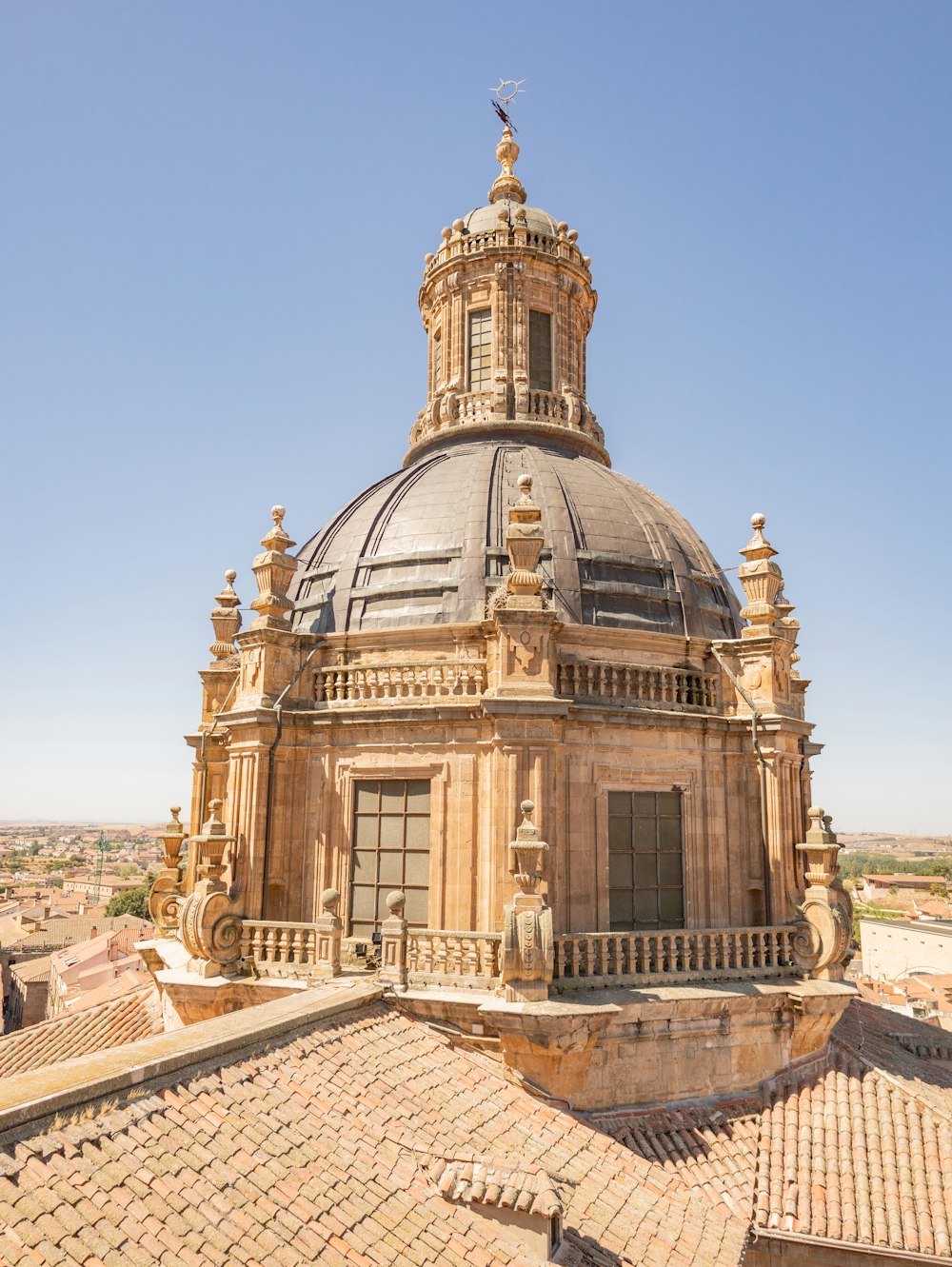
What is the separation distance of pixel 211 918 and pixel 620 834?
686 centimetres

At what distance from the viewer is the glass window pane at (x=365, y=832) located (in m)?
16.0

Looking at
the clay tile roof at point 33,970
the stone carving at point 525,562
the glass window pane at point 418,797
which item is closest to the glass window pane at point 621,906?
the glass window pane at point 418,797

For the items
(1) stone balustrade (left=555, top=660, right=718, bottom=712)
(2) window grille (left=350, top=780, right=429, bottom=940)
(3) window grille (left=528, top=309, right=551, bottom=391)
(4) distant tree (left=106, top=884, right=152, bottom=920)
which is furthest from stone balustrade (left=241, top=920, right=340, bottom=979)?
(4) distant tree (left=106, top=884, right=152, bottom=920)

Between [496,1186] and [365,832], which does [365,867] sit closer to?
[365,832]

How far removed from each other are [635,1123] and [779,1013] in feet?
10.1

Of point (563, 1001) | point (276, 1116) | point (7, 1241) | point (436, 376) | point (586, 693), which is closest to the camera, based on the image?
point (7, 1241)

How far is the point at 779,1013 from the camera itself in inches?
578

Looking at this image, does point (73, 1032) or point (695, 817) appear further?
point (73, 1032)

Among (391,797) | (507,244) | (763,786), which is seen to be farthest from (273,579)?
(507,244)

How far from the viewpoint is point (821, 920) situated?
15555 mm

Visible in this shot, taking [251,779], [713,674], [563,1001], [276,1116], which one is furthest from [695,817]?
[276,1116]

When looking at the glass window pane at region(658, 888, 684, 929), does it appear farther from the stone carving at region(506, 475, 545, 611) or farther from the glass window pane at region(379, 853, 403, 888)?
the stone carving at region(506, 475, 545, 611)

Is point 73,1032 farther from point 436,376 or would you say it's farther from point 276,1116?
point 436,376

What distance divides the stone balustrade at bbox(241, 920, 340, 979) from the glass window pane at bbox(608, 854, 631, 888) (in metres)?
4.83
